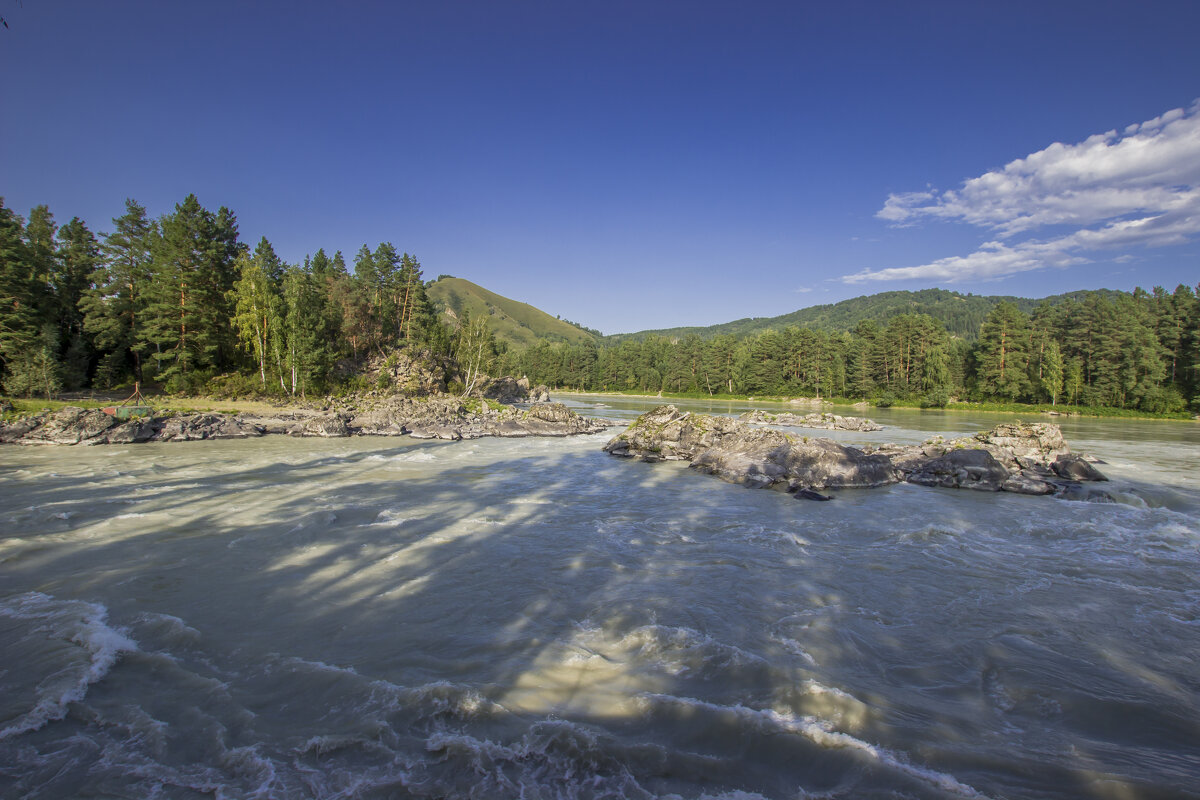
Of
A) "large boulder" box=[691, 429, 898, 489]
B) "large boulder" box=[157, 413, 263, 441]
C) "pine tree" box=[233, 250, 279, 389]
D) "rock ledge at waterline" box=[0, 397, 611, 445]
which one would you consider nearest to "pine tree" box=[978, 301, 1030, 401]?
"rock ledge at waterline" box=[0, 397, 611, 445]

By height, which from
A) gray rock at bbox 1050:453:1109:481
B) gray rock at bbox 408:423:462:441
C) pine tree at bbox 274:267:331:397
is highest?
pine tree at bbox 274:267:331:397

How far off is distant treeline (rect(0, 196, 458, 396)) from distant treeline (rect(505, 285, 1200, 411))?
6116 centimetres

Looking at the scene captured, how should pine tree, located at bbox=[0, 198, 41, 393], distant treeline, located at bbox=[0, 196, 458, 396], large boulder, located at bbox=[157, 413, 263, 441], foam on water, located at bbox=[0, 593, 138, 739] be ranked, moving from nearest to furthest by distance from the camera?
foam on water, located at bbox=[0, 593, 138, 739] → large boulder, located at bbox=[157, 413, 263, 441] → pine tree, located at bbox=[0, 198, 41, 393] → distant treeline, located at bbox=[0, 196, 458, 396]

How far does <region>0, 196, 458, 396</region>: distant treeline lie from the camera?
37.9m

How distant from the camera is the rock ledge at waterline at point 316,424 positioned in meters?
25.4

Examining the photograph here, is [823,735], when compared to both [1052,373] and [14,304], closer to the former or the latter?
[14,304]

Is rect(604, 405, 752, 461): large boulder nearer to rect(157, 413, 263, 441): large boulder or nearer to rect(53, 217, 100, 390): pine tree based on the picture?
rect(157, 413, 263, 441): large boulder

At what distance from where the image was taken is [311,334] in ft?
140

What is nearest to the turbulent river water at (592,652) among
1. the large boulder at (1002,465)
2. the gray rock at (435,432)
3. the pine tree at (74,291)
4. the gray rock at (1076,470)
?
the large boulder at (1002,465)

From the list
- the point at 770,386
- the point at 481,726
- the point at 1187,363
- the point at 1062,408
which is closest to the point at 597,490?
the point at 481,726

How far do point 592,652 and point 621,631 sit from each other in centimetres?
70

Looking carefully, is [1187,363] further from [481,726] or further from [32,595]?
[32,595]

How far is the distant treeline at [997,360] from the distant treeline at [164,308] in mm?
61163

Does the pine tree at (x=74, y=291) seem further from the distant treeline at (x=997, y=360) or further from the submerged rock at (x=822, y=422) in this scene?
the distant treeline at (x=997, y=360)
